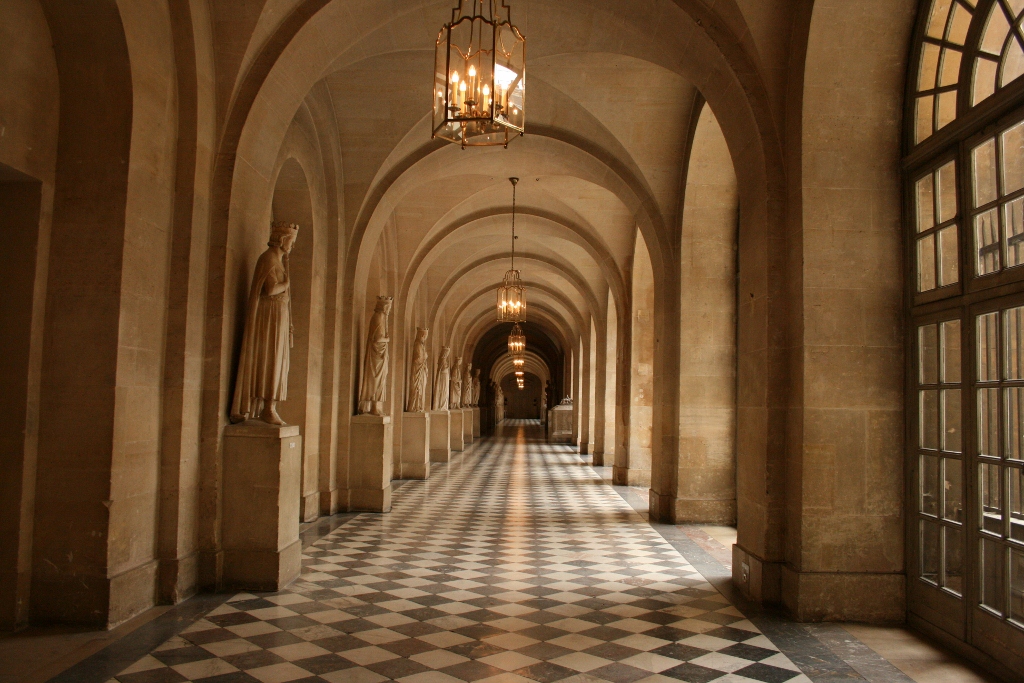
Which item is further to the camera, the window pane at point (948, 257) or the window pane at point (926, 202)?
the window pane at point (926, 202)

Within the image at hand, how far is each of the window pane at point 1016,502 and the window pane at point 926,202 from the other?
6.35 ft

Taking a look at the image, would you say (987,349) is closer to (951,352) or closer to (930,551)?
(951,352)

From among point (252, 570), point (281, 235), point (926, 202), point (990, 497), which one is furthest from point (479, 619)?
point (926, 202)

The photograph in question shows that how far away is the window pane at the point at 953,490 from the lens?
4867 mm

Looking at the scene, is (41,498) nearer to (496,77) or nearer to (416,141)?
(496,77)

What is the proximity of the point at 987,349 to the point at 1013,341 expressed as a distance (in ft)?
0.88

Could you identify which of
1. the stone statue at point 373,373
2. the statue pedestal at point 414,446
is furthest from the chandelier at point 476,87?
the statue pedestal at point 414,446

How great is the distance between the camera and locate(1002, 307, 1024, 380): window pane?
4273 mm

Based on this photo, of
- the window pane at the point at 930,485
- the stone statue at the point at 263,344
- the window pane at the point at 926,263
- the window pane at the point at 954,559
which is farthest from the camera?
the stone statue at the point at 263,344

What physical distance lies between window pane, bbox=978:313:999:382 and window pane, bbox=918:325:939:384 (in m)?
0.50

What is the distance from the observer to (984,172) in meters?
4.71

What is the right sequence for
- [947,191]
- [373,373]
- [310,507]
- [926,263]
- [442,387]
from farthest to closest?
[442,387], [373,373], [310,507], [926,263], [947,191]

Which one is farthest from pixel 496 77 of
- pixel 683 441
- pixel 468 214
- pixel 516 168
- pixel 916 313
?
pixel 468 214

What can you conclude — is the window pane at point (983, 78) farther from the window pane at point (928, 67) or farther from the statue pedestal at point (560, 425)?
the statue pedestal at point (560, 425)
